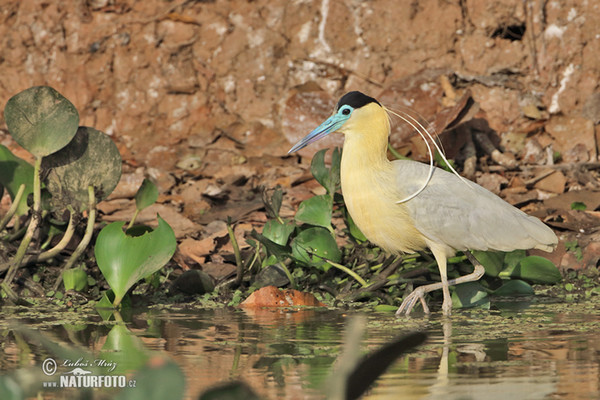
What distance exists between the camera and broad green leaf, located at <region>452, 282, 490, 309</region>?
538cm

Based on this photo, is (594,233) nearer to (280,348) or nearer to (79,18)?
(280,348)

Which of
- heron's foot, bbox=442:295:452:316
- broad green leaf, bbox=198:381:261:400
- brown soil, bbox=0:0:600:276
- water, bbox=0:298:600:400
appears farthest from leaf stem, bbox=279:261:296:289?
broad green leaf, bbox=198:381:261:400

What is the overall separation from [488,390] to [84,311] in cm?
277

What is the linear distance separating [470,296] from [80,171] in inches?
103

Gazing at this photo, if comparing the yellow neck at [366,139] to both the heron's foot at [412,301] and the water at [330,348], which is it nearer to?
the heron's foot at [412,301]

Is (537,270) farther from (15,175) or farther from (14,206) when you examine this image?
(15,175)

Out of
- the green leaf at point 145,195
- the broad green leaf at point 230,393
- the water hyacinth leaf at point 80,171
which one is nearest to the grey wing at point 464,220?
the green leaf at point 145,195

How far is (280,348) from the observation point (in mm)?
4008

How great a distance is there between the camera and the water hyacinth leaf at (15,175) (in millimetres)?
5699

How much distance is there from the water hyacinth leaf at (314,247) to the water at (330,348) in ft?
2.18

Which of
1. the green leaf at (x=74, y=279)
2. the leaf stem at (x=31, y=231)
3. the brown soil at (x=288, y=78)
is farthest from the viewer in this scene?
the brown soil at (x=288, y=78)

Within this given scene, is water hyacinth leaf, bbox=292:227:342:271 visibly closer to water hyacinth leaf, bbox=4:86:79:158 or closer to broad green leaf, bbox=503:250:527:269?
broad green leaf, bbox=503:250:527:269

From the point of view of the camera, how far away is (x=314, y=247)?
5727mm

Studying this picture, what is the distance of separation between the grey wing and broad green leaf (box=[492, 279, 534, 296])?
299mm
